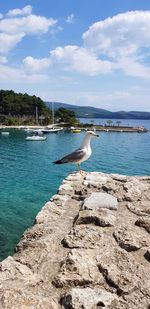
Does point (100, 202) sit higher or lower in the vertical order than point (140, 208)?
higher

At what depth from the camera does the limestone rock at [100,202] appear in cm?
757

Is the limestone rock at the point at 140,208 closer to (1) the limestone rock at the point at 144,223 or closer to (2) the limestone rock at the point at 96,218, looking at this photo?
(1) the limestone rock at the point at 144,223

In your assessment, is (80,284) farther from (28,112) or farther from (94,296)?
(28,112)

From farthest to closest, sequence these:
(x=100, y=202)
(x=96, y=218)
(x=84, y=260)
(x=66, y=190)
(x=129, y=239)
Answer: (x=66, y=190)
(x=100, y=202)
(x=96, y=218)
(x=129, y=239)
(x=84, y=260)

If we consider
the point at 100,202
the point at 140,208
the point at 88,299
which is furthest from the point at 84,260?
the point at 140,208

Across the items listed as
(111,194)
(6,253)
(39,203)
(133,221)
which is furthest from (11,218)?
(133,221)

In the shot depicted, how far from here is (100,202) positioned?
7793 millimetres

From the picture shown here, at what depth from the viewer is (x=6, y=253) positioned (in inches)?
719

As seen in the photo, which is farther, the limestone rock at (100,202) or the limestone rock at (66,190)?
the limestone rock at (66,190)

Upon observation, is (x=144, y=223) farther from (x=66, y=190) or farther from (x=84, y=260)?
(x=66, y=190)

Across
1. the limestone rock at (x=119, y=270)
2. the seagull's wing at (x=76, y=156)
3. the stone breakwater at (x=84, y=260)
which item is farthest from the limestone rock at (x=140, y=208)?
the seagull's wing at (x=76, y=156)

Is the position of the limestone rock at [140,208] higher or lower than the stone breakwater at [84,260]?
higher

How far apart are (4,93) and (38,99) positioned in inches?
609

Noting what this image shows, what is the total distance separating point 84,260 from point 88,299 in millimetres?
941
